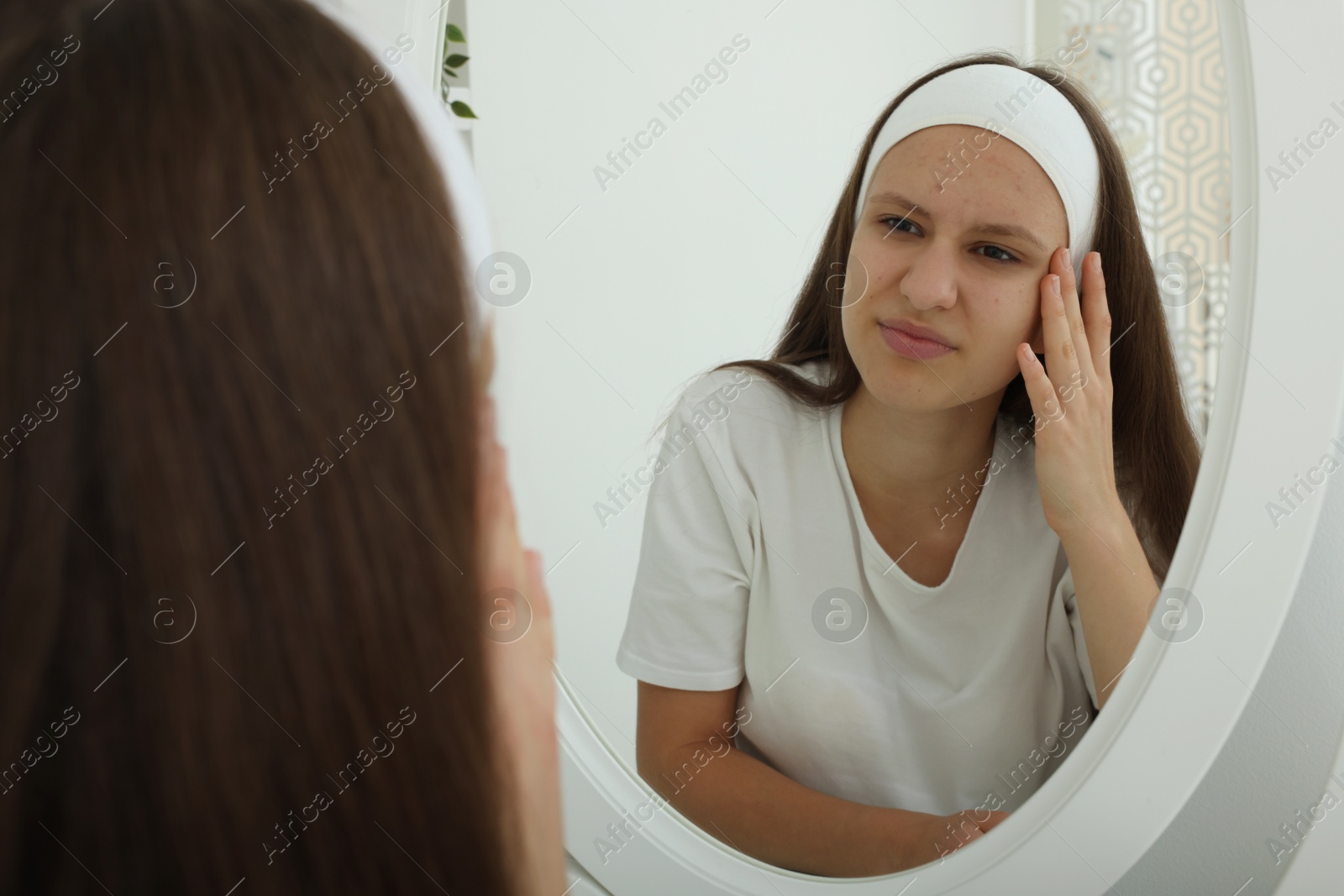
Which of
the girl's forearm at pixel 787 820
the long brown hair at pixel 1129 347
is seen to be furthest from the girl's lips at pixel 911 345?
the girl's forearm at pixel 787 820

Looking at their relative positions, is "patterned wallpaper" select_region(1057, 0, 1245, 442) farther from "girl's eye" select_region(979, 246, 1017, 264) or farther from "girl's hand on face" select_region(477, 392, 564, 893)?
"girl's hand on face" select_region(477, 392, 564, 893)

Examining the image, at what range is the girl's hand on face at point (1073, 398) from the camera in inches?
18.1

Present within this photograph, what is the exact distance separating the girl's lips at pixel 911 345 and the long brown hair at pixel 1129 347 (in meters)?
0.03

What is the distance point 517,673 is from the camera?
0.95 ft

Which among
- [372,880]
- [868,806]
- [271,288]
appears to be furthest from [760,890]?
[271,288]

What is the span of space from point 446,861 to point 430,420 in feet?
0.41

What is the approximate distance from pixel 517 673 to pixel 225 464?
0.35 feet

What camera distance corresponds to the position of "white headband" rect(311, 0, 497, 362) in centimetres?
26

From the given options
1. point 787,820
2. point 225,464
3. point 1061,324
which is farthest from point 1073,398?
point 225,464

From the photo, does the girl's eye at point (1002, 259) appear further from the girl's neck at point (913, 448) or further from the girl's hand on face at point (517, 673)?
the girl's hand on face at point (517, 673)

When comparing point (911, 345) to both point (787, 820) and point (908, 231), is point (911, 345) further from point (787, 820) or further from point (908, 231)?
point (787, 820)

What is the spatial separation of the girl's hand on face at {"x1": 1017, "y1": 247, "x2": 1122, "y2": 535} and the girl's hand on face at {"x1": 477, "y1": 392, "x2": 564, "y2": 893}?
29 centimetres

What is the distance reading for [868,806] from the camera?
1.69 feet

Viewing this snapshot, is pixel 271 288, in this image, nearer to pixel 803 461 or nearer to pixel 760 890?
pixel 803 461
